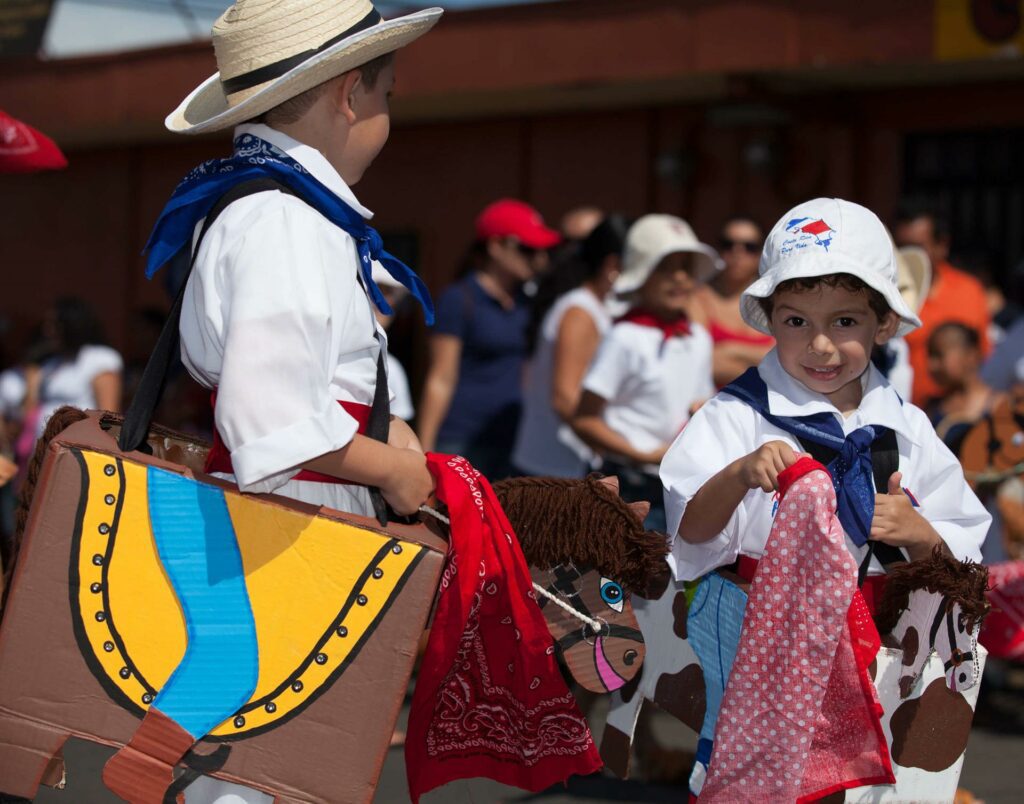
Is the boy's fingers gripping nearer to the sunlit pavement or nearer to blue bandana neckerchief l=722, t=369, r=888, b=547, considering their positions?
blue bandana neckerchief l=722, t=369, r=888, b=547

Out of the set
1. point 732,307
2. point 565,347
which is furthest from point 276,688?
point 732,307

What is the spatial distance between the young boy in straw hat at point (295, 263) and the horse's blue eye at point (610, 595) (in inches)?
18.8

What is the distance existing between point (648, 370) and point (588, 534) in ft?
8.20

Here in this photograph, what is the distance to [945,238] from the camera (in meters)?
7.53

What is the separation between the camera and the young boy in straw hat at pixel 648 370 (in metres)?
5.36

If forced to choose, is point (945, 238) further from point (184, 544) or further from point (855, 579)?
point (184, 544)

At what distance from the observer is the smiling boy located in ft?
9.88

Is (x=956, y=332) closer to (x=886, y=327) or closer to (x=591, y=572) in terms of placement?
(x=886, y=327)

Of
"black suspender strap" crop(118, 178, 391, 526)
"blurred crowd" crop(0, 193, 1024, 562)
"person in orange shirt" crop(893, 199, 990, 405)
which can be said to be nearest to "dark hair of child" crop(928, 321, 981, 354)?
"blurred crowd" crop(0, 193, 1024, 562)

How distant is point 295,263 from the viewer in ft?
8.07

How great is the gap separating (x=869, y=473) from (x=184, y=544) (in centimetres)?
133

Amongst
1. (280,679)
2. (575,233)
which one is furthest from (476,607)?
(575,233)

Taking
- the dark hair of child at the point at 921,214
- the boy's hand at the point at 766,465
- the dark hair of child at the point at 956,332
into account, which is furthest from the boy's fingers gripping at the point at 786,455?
the dark hair of child at the point at 921,214

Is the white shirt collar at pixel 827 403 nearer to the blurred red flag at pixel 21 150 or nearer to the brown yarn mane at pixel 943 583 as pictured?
the brown yarn mane at pixel 943 583
